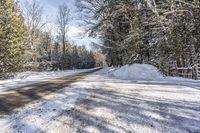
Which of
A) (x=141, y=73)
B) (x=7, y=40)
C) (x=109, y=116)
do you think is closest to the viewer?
(x=109, y=116)

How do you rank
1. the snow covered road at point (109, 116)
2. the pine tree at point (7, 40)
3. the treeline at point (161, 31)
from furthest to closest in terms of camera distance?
the pine tree at point (7, 40), the treeline at point (161, 31), the snow covered road at point (109, 116)

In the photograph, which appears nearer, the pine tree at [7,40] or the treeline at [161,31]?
the treeline at [161,31]

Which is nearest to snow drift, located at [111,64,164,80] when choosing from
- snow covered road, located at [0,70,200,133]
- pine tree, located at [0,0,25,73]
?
snow covered road, located at [0,70,200,133]

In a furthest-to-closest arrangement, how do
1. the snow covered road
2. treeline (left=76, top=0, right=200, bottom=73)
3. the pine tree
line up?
the pine tree
treeline (left=76, top=0, right=200, bottom=73)
the snow covered road

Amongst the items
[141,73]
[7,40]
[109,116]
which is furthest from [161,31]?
[109,116]

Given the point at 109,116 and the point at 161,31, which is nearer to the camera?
the point at 109,116

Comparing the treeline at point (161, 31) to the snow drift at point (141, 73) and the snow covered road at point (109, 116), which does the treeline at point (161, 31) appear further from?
the snow covered road at point (109, 116)

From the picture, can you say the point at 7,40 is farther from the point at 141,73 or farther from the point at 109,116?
the point at 109,116

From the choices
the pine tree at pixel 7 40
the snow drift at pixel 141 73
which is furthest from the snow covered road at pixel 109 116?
the pine tree at pixel 7 40

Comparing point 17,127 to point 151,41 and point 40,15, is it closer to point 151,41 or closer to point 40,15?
point 151,41

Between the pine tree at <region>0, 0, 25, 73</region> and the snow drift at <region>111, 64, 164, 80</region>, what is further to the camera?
the pine tree at <region>0, 0, 25, 73</region>

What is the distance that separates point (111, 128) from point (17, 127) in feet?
6.55

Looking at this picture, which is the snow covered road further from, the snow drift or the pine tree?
the pine tree

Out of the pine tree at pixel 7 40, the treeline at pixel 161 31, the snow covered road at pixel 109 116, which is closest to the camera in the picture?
the snow covered road at pixel 109 116
